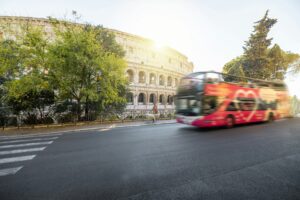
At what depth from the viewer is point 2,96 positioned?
12.1 meters

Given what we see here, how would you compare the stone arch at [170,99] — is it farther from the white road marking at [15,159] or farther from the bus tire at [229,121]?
the white road marking at [15,159]

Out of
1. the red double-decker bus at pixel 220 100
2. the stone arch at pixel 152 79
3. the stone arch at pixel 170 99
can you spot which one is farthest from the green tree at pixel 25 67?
the stone arch at pixel 170 99

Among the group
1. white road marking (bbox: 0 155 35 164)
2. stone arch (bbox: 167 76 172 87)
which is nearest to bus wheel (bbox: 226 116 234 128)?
white road marking (bbox: 0 155 35 164)

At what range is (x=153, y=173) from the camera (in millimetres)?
3883

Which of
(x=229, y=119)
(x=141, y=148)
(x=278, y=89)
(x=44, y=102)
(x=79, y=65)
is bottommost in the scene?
(x=141, y=148)

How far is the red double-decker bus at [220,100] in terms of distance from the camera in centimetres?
947

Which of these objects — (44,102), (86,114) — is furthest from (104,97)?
(44,102)

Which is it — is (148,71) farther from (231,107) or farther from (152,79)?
(231,107)

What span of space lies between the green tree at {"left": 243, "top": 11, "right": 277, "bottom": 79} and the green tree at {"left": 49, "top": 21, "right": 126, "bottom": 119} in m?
27.1

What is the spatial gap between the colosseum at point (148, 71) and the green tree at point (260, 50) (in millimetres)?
16964

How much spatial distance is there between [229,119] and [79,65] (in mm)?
11848

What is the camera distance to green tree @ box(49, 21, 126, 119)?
11.7 metres

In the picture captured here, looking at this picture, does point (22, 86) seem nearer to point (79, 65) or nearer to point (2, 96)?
point (2, 96)

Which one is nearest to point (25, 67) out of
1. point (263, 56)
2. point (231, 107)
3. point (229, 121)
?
point (231, 107)
